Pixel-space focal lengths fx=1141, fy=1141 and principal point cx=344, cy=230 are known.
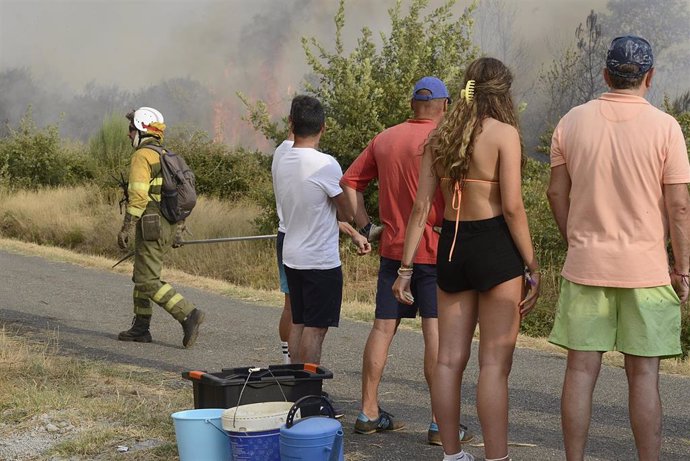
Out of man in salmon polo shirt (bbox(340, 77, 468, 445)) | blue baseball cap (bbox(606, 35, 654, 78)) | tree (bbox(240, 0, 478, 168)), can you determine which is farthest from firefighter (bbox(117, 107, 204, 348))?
tree (bbox(240, 0, 478, 168))

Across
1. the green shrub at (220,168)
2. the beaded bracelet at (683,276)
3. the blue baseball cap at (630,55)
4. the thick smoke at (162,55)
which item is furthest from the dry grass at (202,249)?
the thick smoke at (162,55)

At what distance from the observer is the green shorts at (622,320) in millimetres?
4363

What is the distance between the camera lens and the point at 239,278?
15641mm

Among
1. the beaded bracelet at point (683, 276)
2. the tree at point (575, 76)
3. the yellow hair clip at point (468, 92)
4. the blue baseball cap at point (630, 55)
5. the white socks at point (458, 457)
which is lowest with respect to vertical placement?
the white socks at point (458, 457)

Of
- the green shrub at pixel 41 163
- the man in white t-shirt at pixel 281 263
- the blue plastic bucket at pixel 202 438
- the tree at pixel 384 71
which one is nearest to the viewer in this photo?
the blue plastic bucket at pixel 202 438

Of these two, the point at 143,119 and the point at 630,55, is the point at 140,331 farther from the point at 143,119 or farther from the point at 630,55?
the point at 630,55

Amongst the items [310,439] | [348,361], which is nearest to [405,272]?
[310,439]

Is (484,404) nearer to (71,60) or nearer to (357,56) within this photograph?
(357,56)

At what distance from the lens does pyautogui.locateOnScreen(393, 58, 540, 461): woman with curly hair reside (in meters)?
4.61

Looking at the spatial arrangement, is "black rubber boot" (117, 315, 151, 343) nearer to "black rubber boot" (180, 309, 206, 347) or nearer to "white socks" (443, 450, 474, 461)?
"black rubber boot" (180, 309, 206, 347)

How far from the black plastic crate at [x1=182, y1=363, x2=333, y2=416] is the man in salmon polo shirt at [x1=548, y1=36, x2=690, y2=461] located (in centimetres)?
114

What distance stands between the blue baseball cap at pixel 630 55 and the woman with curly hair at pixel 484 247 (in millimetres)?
465

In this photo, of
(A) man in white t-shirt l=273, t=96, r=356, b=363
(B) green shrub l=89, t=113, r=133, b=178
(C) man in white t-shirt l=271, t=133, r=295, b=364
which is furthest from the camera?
(B) green shrub l=89, t=113, r=133, b=178

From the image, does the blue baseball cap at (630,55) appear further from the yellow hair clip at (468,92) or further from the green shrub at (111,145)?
the green shrub at (111,145)
